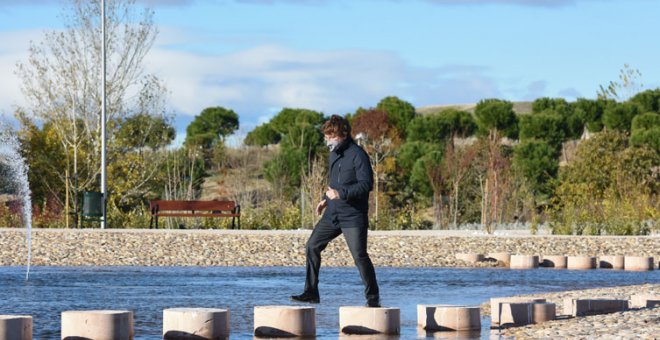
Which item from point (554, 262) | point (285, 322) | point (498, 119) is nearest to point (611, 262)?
point (554, 262)

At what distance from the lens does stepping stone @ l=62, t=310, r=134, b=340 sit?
388 inches

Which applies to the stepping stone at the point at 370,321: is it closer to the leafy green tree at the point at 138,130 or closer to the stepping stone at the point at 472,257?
the stepping stone at the point at 472,257

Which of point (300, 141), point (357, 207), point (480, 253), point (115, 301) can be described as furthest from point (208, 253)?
point (300, 141)

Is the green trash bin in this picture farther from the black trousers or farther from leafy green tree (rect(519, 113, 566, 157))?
leafy green tree (rect(519, 113, 566, 157))

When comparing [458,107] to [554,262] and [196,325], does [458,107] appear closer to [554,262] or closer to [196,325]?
[554,262]

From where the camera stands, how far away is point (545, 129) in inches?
2197

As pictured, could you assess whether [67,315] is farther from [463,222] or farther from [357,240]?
[463,222]

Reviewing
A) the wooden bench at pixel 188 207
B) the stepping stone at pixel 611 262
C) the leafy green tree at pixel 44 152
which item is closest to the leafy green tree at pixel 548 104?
the leafy green tree at pixel 44 152

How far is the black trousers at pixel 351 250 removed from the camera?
12.0 meters

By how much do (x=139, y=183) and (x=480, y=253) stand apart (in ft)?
53.4

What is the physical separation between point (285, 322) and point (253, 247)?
48.8 ft

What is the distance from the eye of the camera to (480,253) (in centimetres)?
2467

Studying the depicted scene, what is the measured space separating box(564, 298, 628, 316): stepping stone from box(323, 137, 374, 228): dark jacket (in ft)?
6.77

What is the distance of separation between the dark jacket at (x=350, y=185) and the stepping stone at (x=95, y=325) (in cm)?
268
